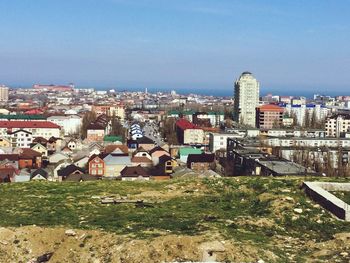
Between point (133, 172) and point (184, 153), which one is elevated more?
point (133, 172)

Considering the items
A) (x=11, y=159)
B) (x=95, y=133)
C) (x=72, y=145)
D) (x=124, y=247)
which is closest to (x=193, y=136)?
(x=95, y=133)

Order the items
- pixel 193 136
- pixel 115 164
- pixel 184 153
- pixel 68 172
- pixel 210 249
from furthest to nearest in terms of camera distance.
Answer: pixel 193 136 → pixel 184 153 → pixel 115 164 → pixel 68 172 → pixel 210 249

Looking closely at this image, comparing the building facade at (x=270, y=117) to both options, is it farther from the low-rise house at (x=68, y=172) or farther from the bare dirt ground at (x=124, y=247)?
the bare dirt ground at (x=124, y=247)

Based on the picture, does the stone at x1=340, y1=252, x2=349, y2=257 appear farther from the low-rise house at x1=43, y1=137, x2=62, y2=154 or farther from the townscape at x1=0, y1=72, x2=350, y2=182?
the low-rise house at x1=43, y1=137, x2=62, y2=154

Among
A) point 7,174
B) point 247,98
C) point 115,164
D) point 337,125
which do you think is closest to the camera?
point 7,174

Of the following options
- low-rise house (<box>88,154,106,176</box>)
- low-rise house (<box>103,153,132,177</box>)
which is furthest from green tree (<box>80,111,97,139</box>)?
low-rise house (<box>88,154,106,176</box>)

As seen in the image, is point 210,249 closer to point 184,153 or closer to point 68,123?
point 184,153
